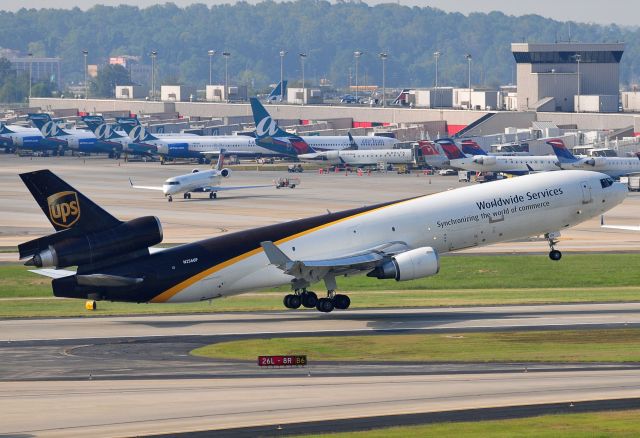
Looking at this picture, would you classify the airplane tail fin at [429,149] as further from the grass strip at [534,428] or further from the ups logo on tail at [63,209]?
the grass strip at [534,428]

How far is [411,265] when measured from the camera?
72.3m

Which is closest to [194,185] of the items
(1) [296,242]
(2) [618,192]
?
(2) [618,192]

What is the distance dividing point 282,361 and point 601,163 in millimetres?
126134

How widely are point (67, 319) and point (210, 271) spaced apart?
9.08 meters

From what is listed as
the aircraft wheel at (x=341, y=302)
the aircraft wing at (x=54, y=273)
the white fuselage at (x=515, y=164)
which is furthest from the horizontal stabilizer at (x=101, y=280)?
→ the white fuselage at (x=515, y=164)

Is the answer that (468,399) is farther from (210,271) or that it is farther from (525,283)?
(525,283)

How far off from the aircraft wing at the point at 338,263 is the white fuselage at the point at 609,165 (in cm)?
10835

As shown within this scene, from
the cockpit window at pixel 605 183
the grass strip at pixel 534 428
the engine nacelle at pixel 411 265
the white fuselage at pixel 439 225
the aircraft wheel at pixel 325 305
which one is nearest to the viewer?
the grass strip at pixel 534 428

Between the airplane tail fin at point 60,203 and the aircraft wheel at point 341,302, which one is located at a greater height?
the airplane tail fin at point 60,203

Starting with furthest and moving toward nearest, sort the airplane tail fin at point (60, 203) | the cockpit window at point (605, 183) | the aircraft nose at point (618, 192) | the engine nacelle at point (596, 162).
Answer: the engine nacelle at point (596, 162)
the aircraft nose at point (618, 192)
the cockpit window at point (605, 183)
the airplane tail fin at point (60, 203)

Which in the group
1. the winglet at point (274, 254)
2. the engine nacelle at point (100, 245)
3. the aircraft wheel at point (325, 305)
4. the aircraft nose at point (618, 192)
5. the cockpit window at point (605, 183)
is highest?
the cockpit window at point (605, 183)

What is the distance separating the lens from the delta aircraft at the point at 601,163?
17838cm

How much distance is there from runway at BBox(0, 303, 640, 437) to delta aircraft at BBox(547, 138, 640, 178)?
10783cm

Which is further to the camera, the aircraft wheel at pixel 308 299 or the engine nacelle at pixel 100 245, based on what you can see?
the aircraft wheel at pixel 308 299
